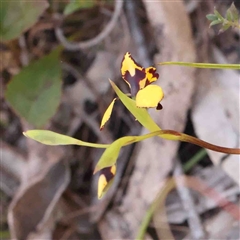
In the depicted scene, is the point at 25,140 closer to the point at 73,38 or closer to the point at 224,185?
the point at 73,38

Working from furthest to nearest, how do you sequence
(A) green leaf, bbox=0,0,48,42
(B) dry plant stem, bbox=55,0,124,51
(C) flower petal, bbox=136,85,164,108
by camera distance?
(B) dry plant stem, bbox=55,0,124,51
(A) green leaf, bbox=0,0,48,42
(C) flower petal, bbox=136,85,164,108

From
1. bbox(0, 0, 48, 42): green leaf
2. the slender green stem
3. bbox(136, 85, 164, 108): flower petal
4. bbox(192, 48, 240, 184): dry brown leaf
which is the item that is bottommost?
the slender green stem

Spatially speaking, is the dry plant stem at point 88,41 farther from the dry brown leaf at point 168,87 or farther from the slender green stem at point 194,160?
the slender green stem at point 194,160

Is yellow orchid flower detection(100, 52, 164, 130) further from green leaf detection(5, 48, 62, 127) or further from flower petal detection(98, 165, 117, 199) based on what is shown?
green leaf detection(5, 48, 62, 127)

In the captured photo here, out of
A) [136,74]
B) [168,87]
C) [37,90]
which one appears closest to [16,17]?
[37,90]

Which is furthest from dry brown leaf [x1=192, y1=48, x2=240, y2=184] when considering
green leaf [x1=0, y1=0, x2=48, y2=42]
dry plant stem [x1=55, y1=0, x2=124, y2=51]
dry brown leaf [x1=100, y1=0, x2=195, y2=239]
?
green leaf [x1=0, y1=0, x2=48, y2=42]

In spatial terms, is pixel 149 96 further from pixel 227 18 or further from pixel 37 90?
pixel 37 90

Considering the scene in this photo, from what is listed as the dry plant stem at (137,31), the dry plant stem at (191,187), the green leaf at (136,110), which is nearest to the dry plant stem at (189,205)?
the dry plant stem at (191,187)
